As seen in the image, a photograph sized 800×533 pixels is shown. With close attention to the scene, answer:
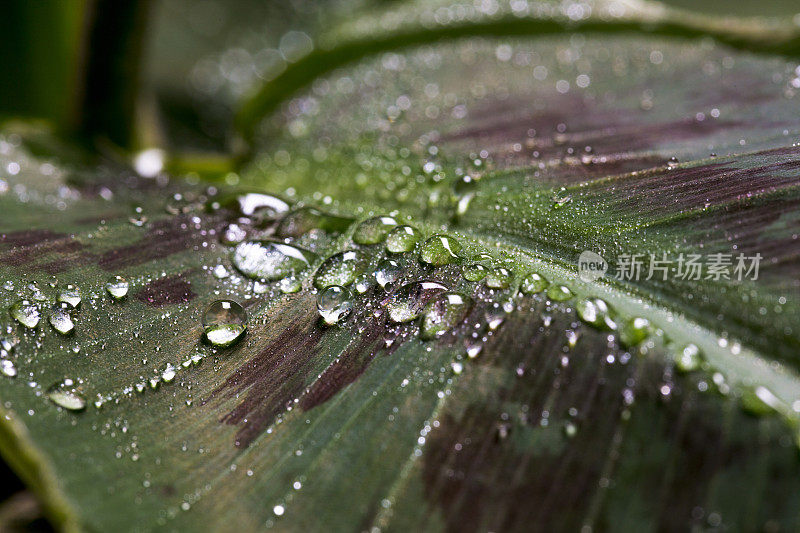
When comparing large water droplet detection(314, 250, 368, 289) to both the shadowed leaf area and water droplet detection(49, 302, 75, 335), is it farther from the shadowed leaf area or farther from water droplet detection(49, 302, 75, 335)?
water droplet detection(49, 302, 75, 335)

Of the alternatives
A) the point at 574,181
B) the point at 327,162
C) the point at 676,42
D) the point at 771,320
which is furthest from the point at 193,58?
the point at 771,320

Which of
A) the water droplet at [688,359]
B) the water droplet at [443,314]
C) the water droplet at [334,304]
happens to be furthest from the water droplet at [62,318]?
the water droplet at [688,359]

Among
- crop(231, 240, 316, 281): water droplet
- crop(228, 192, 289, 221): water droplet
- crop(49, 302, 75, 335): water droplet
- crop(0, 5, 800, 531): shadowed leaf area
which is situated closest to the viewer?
crop(0, 5, 800, 531): shadowed leaf area

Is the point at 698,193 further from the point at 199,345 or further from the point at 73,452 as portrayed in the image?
the point at 73,452

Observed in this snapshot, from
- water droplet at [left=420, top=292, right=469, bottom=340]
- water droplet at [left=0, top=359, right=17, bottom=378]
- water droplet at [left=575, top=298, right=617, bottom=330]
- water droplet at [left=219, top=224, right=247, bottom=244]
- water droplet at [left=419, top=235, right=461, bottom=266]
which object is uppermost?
water droplet at [left=419, top=235, right=461, bottom=266]

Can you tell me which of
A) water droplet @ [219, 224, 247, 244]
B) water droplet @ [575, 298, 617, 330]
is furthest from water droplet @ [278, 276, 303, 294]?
water droplet @ [575, 298, 617, 330]

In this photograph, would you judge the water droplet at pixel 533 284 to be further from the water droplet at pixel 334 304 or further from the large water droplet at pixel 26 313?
the large water droplet at pixel 26 313
